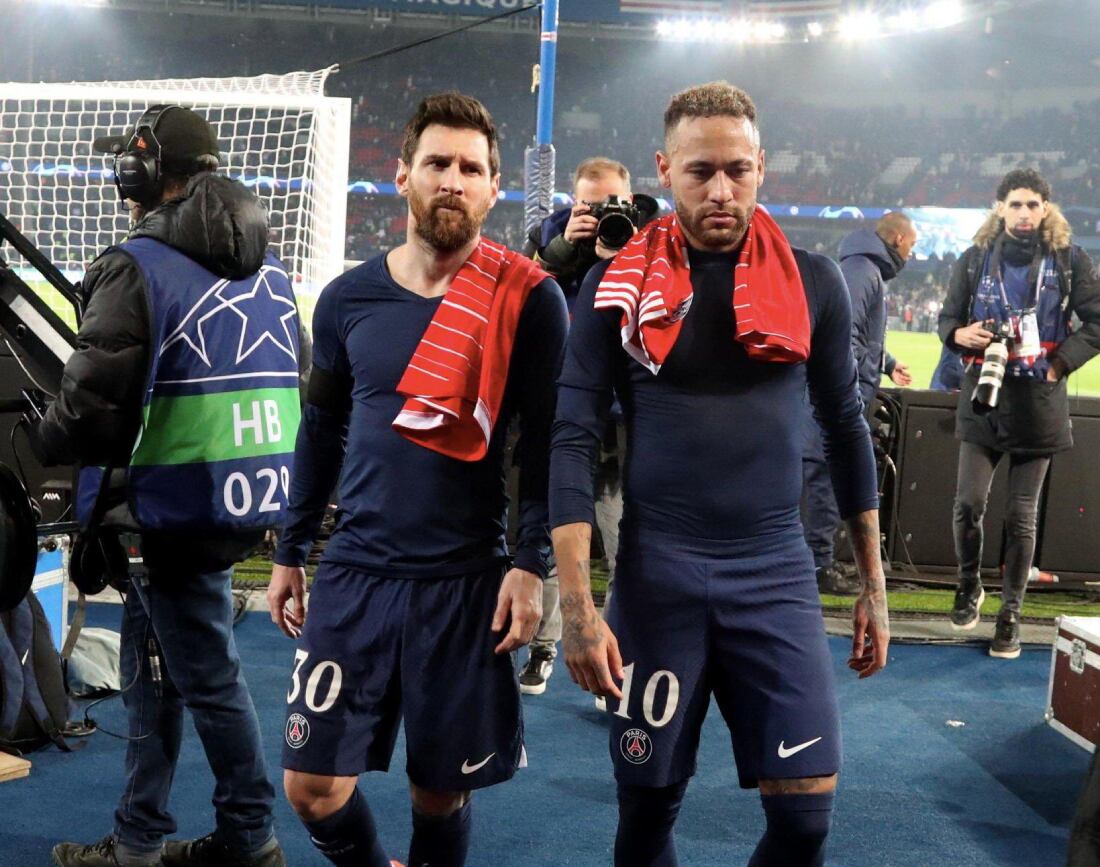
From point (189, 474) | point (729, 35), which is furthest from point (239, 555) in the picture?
point (729, 35)

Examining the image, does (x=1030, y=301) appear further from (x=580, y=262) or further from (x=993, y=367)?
(x=580, y=262)

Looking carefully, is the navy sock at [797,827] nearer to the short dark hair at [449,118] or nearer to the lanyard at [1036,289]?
the short dark hair at [449,118]

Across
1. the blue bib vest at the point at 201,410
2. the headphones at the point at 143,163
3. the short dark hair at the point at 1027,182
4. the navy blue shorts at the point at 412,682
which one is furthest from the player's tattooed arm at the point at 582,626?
the short dark hair at the point at 1027,182

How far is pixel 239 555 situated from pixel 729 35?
79.1 ft

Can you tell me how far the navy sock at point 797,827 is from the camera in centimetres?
206

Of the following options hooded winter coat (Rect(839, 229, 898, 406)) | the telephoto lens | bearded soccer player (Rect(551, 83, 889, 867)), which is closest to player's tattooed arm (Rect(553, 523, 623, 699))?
bearded soccer player (Rect(551, 83, 889, 867))

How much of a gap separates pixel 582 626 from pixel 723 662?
0.29 m

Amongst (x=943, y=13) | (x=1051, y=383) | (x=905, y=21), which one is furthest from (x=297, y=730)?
(x=943, y=13)

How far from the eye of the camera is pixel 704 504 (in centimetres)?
212

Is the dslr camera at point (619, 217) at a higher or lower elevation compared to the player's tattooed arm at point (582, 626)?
higher

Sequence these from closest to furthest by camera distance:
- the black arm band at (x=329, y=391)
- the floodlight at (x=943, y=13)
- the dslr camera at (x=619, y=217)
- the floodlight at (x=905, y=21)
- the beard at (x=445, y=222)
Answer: the beard at (x=445, y=222) → the black arm band at (x=329, y=391) → the dslr camera at (x=619, y=217) → the floodlight at (x=943, y=13) → the floodlight at (x=905, y=21)

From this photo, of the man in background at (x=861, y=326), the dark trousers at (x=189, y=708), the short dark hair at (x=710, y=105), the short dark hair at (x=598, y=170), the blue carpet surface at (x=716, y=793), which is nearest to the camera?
the short dark hair at (x=710, y=105)

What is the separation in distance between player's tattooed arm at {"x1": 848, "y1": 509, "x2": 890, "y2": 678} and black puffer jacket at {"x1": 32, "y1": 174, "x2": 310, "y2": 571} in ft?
4.46

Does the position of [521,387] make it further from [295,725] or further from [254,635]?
[254,635]
